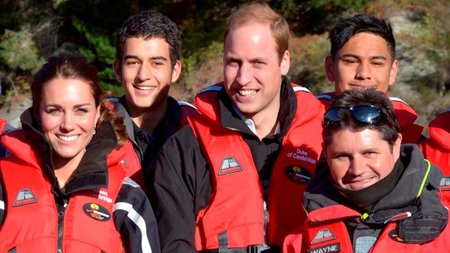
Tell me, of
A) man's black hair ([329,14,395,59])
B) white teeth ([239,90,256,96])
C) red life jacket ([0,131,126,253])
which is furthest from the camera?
man's black hair ([329,14,395,59])

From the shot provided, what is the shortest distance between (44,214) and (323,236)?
4.54 feet

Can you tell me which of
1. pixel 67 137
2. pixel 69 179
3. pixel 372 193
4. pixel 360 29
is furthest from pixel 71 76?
pixel 360 29

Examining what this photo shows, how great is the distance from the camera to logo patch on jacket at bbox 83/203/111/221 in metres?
4.02

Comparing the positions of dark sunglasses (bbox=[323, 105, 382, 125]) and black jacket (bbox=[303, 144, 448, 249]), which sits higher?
dark sunglasses (bbox=[323, 105, 382, 125])

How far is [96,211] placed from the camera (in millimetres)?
4039

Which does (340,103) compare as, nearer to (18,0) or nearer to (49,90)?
(49,90)

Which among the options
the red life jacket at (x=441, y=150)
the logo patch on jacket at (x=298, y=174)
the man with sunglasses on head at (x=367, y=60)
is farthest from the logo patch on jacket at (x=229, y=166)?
the red life jacket at (x=441, y=150)

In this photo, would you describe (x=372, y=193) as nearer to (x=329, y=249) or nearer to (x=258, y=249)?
(x=329, y=249)

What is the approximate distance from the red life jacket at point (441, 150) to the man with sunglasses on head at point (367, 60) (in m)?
0.25

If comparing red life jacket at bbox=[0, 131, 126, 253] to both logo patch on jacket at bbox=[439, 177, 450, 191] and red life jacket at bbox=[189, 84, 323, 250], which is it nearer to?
red life jacket at bbox=[189, 84, 323, 250]

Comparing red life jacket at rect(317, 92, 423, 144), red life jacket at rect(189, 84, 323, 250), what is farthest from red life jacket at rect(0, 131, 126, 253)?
red life jacket at rect(317, 92, 423, 144)

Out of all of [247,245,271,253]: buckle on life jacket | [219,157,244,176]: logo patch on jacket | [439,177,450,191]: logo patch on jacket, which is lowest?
[247,245,271,253]: buckle on life jacket

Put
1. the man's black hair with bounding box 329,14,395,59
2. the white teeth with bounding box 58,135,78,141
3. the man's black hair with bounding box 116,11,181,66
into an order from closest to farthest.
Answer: the white teeth with bounding box 58,135,78,141
the man's black hair with bounding box 329,14,395,59
the man's black hair with bounding box 116,11,181,66

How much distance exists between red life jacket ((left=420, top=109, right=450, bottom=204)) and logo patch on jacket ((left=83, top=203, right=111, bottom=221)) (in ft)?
5.91
